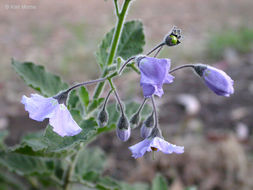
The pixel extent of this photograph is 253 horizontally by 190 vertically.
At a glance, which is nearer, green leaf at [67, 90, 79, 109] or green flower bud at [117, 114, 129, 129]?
green flower bud at [117, 114, 129, 129]

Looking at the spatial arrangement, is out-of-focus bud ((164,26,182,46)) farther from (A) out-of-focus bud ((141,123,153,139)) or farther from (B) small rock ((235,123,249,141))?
(B) small rock ((235,123,249,141))

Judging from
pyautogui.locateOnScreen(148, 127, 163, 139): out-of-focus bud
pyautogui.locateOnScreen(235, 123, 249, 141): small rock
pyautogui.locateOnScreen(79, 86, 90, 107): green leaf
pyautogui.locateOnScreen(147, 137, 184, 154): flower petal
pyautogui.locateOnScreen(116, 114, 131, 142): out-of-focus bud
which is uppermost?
pyautogui.locateOnScreen(79, 86, 90, 107): green leaf

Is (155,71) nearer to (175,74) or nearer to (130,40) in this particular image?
(130,40)

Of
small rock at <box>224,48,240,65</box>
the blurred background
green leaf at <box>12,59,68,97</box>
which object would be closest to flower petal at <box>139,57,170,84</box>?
green leaf at <box>12,59,68,97</box>

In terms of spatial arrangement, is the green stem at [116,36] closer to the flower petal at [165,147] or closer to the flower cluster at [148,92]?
the flower cluster at [148,92]

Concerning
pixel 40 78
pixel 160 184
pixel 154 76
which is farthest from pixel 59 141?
pixel 160 184

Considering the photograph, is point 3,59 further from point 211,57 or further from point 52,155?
point 52,155
